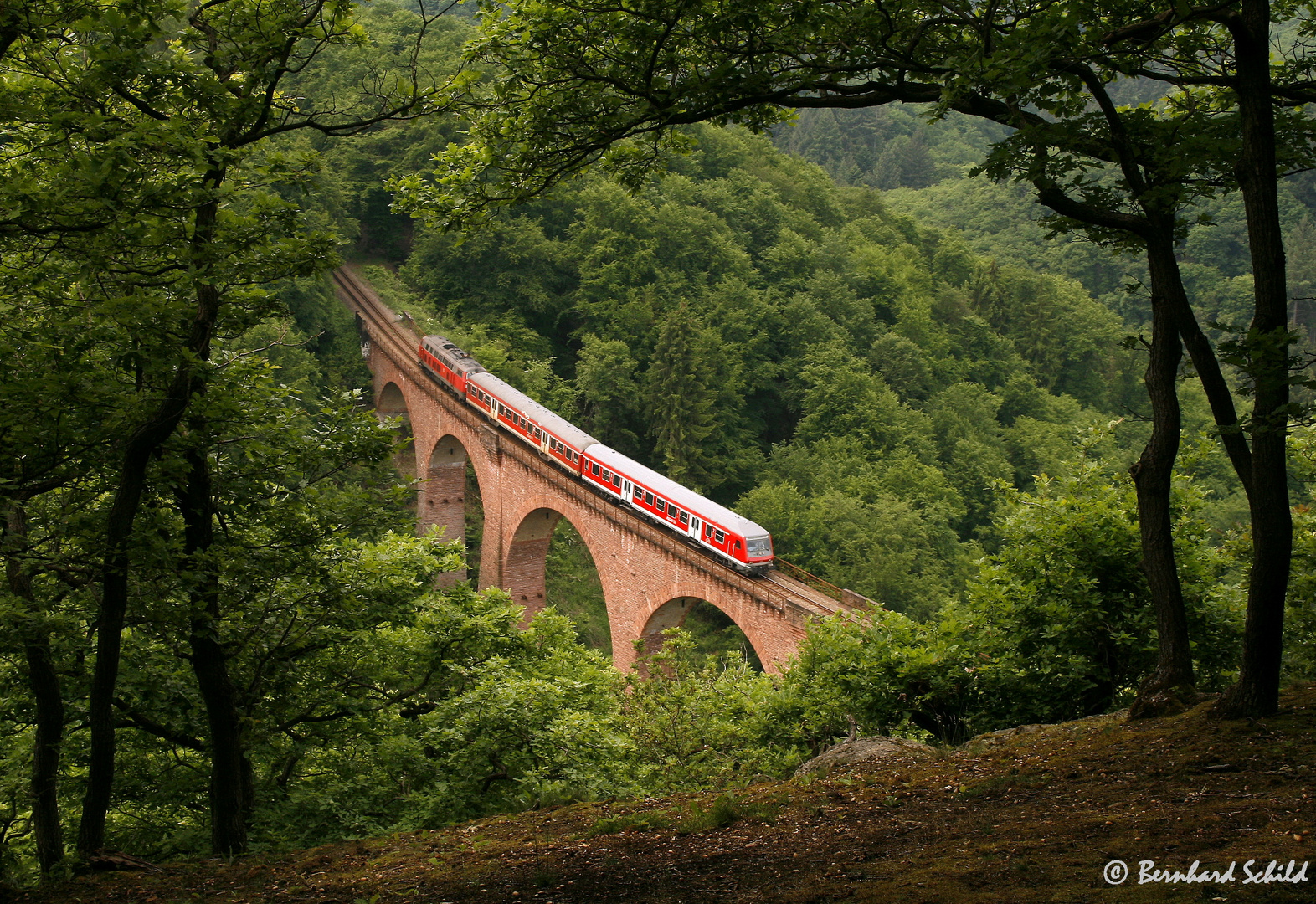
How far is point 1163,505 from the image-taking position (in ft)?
23.6

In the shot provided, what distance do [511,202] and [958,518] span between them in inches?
1396

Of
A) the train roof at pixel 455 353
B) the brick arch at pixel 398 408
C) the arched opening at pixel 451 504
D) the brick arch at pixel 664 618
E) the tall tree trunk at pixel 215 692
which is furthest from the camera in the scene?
the brick arch at pixel 398 408

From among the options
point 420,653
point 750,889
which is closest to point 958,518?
point 420,653

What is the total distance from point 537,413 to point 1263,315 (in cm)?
2388

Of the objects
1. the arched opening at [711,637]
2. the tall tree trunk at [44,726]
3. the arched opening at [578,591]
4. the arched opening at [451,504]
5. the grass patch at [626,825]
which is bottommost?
the grass patch at [626,825]

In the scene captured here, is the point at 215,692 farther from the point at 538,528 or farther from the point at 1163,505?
the point at 538,528

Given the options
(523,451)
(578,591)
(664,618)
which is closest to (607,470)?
(523,451)

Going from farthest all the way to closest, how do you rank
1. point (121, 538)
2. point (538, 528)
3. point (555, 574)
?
point (555, 574) → point (538, 528) → point (121, 538)

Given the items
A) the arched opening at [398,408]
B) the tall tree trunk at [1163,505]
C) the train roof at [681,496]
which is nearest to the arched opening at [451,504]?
the arched opening at [398,408]

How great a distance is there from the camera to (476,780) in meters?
10.9

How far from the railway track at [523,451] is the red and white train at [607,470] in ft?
1.12

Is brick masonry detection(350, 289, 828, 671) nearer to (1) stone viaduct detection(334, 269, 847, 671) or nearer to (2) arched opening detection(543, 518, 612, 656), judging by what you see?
(1) stone viaduct detection(334, 269, 847, 671)

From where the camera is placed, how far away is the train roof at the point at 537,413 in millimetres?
27219

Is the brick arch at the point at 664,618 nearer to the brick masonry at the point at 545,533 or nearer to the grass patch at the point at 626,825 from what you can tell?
the brick masonry at the point at 545,533
